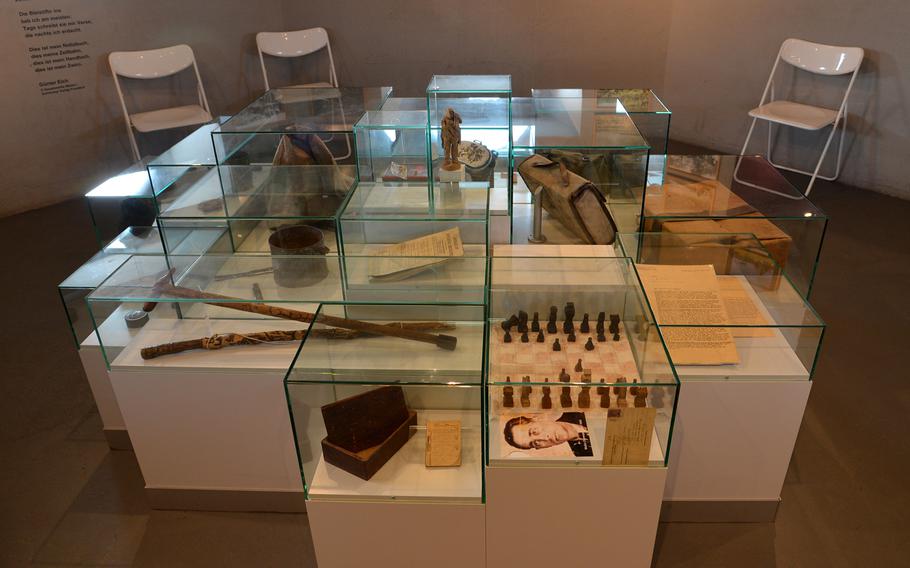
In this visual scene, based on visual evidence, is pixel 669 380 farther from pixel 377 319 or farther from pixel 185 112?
pixel 185 112

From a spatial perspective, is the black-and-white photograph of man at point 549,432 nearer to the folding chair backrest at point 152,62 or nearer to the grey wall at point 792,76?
the grey wall at point 792,76

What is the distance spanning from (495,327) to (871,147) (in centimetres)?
439

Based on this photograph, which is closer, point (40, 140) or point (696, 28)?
point (40, 140)

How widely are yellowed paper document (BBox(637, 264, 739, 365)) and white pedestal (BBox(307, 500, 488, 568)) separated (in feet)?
2.89

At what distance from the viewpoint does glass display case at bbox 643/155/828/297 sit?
9.64 feet

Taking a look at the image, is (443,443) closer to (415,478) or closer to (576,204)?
(415,478)

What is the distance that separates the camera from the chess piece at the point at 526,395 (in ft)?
6.51

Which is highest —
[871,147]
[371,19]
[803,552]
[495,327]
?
[371,19]

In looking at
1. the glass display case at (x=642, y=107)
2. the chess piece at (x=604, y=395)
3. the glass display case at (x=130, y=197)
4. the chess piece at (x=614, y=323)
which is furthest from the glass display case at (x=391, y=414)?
the glass display case at (x=130, y=197)

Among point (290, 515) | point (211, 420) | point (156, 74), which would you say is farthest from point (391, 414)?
point (156, 74)

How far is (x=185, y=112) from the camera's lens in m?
5.52

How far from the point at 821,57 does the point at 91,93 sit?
18.1ft

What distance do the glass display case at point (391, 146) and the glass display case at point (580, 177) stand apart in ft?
1.40

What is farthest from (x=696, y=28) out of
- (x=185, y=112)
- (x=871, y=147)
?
(x=185, y=112)
